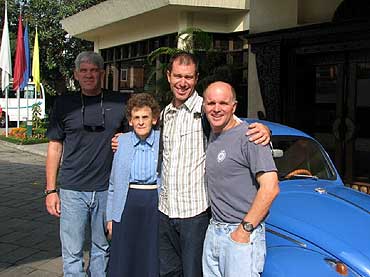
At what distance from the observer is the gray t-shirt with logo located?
9.80 feet

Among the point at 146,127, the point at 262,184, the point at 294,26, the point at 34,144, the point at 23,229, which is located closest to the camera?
the point at 262,184

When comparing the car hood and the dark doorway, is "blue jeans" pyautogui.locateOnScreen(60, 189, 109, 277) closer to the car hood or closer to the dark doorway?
the car hood

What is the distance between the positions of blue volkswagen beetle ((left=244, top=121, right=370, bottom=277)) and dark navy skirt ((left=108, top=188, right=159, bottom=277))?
82cm

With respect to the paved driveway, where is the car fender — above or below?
above

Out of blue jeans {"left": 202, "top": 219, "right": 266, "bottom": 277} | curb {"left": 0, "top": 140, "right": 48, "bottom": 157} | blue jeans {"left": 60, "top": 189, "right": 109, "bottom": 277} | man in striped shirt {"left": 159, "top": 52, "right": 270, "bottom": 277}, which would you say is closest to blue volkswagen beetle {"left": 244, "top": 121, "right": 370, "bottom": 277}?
blue jeans {"left": 202, "top": 219, "right": 266, "bottom": 277}

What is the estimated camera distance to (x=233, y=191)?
3.06m

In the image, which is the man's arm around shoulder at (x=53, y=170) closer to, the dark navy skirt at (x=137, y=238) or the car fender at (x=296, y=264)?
the dark navy skirt at (x=137, y=238)

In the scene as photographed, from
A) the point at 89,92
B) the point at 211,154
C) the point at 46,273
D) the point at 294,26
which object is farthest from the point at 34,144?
the point at 211,154

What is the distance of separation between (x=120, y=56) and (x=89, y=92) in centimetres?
1368

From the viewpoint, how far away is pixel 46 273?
5.36 meters

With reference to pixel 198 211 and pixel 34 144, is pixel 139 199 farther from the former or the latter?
pixel 34 144

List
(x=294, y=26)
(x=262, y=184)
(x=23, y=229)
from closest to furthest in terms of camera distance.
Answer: (x=262, y=184)
(x=23, y=229)
(x=294, y=26)

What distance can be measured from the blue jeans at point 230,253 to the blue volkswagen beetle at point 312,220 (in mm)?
221

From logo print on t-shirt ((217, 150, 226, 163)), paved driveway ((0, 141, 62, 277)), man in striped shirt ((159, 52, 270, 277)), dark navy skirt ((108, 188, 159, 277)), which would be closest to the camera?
logo print on t-shirt ((217, 150, 226, 163))
